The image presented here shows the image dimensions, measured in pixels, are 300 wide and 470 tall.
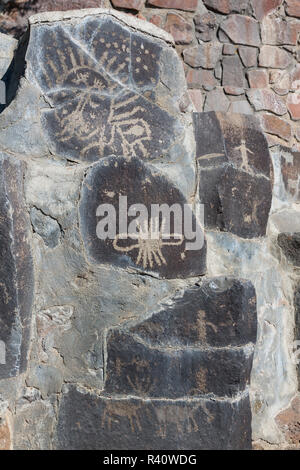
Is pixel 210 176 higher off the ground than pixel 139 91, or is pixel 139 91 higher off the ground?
pixel 139 91

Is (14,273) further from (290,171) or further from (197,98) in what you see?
(197,98)

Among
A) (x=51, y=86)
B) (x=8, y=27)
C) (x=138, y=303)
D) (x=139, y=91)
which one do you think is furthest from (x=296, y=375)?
(x=8, y=27)

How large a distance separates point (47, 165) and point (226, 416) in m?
0.86

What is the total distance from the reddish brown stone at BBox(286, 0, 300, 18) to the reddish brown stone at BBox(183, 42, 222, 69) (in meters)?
0.59

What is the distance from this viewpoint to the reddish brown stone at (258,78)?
4.09m

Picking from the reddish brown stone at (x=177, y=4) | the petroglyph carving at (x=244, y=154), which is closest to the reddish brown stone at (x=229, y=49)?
the reddish brown stone at (x=177, y=4)

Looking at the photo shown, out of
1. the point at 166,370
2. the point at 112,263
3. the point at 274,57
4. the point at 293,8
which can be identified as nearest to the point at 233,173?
the point at 112,263

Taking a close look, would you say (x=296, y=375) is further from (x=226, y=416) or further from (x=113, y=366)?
(x=113, y=366)

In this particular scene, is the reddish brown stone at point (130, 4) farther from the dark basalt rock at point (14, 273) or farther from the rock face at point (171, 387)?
the rock face at point (171, 387)

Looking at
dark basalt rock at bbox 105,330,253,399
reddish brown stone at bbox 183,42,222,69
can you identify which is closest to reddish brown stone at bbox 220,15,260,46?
reddish brown stone at bbox 183,42,222,69

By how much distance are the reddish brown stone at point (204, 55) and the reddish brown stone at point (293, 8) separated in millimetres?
588

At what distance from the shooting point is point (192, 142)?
72.1 inches

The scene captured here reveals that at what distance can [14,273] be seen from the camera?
1.56 metres

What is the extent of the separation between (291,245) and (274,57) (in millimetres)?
2543
